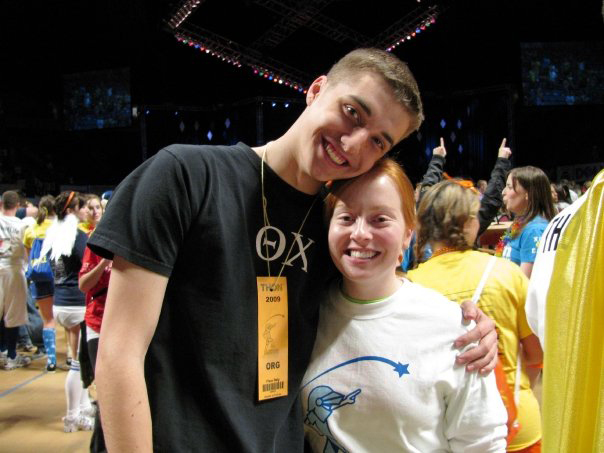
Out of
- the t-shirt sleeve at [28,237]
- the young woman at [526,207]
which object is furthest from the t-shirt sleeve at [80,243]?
the young woman at [526,207]

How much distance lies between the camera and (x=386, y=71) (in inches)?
40.8

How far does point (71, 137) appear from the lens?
12.7m

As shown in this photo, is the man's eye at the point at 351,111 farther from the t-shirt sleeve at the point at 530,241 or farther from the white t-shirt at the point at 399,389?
the t-shirt sleeve at the point at 530,241

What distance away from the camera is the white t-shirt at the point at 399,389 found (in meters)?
1.07

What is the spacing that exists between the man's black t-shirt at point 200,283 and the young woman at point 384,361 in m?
0.16

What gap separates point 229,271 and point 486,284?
1.21 meters

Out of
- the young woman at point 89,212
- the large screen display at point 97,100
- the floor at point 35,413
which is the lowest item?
the floor at point 35,413

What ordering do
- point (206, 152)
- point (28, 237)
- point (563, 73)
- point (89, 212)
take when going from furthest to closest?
point (563, 73)
point (28, 237)
point (89, 212)
point (206, 152)

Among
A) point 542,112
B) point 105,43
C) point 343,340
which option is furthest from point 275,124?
point 343,340

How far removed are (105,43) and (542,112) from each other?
9.07 meters

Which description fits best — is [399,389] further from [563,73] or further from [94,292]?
[563,73]

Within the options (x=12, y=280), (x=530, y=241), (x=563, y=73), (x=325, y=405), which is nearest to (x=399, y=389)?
(x=325, y=405)

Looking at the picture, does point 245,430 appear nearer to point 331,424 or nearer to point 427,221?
point 331,424

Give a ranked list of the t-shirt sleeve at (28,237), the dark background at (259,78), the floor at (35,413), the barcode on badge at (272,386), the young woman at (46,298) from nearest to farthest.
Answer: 1. the barcode on badge at (272,386)
2. the floor at (35,413)
3. the young woman at (46,298)
4. the t-shirt sleeve at (28,237)
5. the dark background at (259,78)
